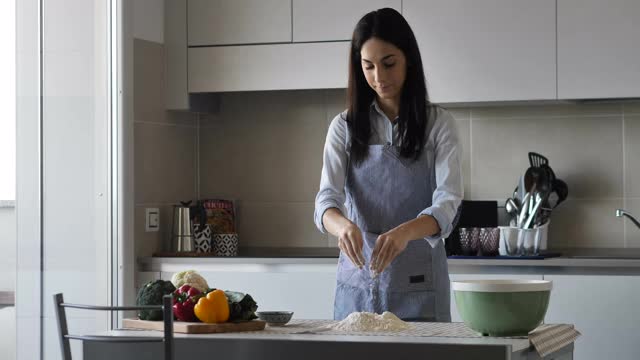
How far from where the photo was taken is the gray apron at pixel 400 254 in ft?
Result: 8.14

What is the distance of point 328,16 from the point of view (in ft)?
12.1

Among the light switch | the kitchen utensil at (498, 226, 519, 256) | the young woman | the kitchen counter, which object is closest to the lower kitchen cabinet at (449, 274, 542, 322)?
the kitchen counter

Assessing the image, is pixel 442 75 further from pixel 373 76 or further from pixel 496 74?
pixel 373 76

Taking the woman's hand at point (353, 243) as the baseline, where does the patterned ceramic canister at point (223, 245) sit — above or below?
below

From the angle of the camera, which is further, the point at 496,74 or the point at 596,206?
the point at 596,206

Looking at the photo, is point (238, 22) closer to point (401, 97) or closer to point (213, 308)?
point (401, 97)

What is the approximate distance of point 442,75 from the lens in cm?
356

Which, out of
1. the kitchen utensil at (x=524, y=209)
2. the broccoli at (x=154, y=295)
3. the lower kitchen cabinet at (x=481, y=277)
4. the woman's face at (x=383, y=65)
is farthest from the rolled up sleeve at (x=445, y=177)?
the kitchen utensil at (x=524, y=209)

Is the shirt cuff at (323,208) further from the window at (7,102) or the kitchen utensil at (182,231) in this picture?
the kitchen utensil at (182,231)

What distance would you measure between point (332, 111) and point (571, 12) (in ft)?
3.38

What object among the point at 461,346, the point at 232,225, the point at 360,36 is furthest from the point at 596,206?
the point at 461,346

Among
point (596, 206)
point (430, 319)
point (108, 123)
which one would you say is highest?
point (108, 123)

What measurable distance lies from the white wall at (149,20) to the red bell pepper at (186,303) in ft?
6.14

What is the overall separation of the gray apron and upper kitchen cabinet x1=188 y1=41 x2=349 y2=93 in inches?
46.2
